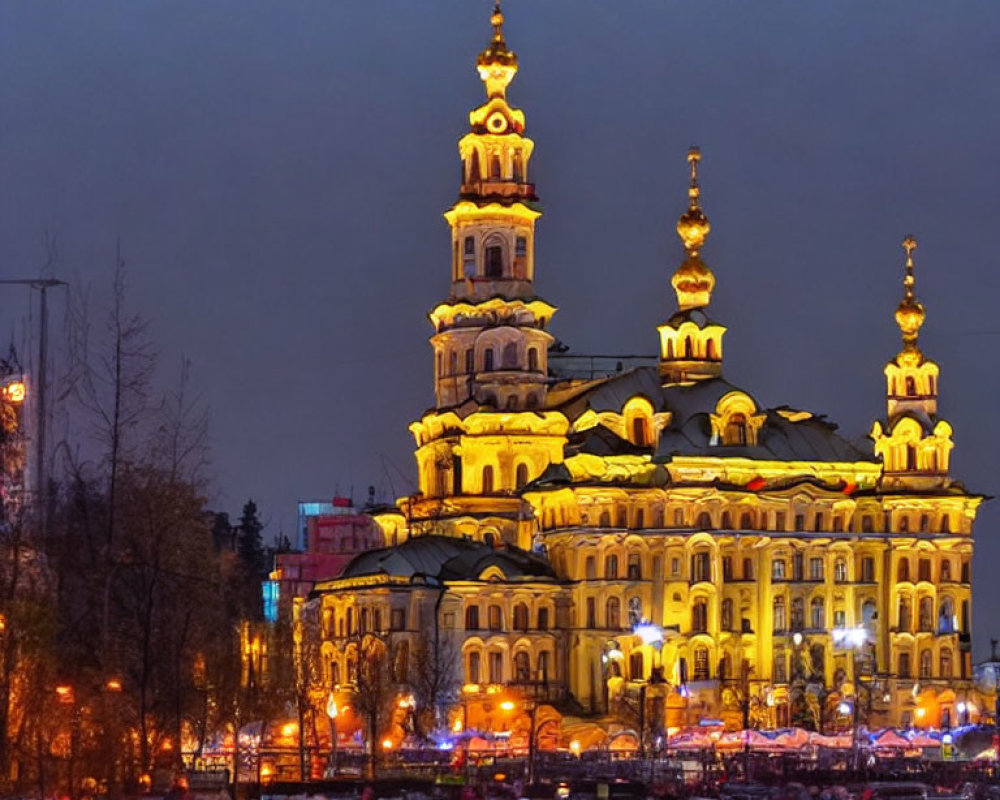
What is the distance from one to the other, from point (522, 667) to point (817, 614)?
16268 mm

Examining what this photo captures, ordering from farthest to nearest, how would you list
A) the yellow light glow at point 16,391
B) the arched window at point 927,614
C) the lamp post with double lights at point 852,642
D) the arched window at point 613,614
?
1. the arched window at point 927,614
2. the lamp post with double lights at point 852,642
3. the arched window at point 613,614
4. the yellow light glow at point 16,391

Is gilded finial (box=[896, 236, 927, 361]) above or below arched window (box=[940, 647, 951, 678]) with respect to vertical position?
above

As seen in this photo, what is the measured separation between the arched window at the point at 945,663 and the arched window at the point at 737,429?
15.3 meters

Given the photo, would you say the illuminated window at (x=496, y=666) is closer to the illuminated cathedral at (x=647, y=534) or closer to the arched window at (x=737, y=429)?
the illuminated cathedral at (x=647, y=534)

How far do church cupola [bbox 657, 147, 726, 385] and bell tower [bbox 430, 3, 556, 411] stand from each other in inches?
300

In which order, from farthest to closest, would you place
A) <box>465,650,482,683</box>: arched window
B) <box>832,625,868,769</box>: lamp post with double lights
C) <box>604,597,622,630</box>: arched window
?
1. <box>832,625,868,769</box>: lamp post with double lights
2. <box>604,597,622,630</box>: arched window
3. <box>465,650,482,683</box>: arched window

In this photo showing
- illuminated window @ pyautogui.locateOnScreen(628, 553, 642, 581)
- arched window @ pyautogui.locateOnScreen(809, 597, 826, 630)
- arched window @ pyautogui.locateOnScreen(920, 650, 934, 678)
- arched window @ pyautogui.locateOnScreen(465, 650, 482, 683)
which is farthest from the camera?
arched window @ pyautogui.locateOnScreen(920, 650, 934, 678)

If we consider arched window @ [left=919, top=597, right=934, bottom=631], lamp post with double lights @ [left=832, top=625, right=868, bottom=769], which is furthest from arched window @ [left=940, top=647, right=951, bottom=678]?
lamp post with double lights @ [left=832, top=625, right=868, bottom=769]

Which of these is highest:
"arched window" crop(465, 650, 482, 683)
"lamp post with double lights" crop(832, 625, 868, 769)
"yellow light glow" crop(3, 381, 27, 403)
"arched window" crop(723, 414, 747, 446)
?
"arched window" crop(723, 414, 747, 446)

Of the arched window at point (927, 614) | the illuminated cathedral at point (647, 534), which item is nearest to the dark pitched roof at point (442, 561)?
the illuminated cathedral at point (647, 534)

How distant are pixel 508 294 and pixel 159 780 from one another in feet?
270

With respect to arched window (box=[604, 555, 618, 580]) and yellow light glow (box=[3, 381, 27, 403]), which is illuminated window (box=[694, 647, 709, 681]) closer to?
arched window (box=[604, 555, 618, 580])

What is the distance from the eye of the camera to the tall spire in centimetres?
16088

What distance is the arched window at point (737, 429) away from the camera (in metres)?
149
